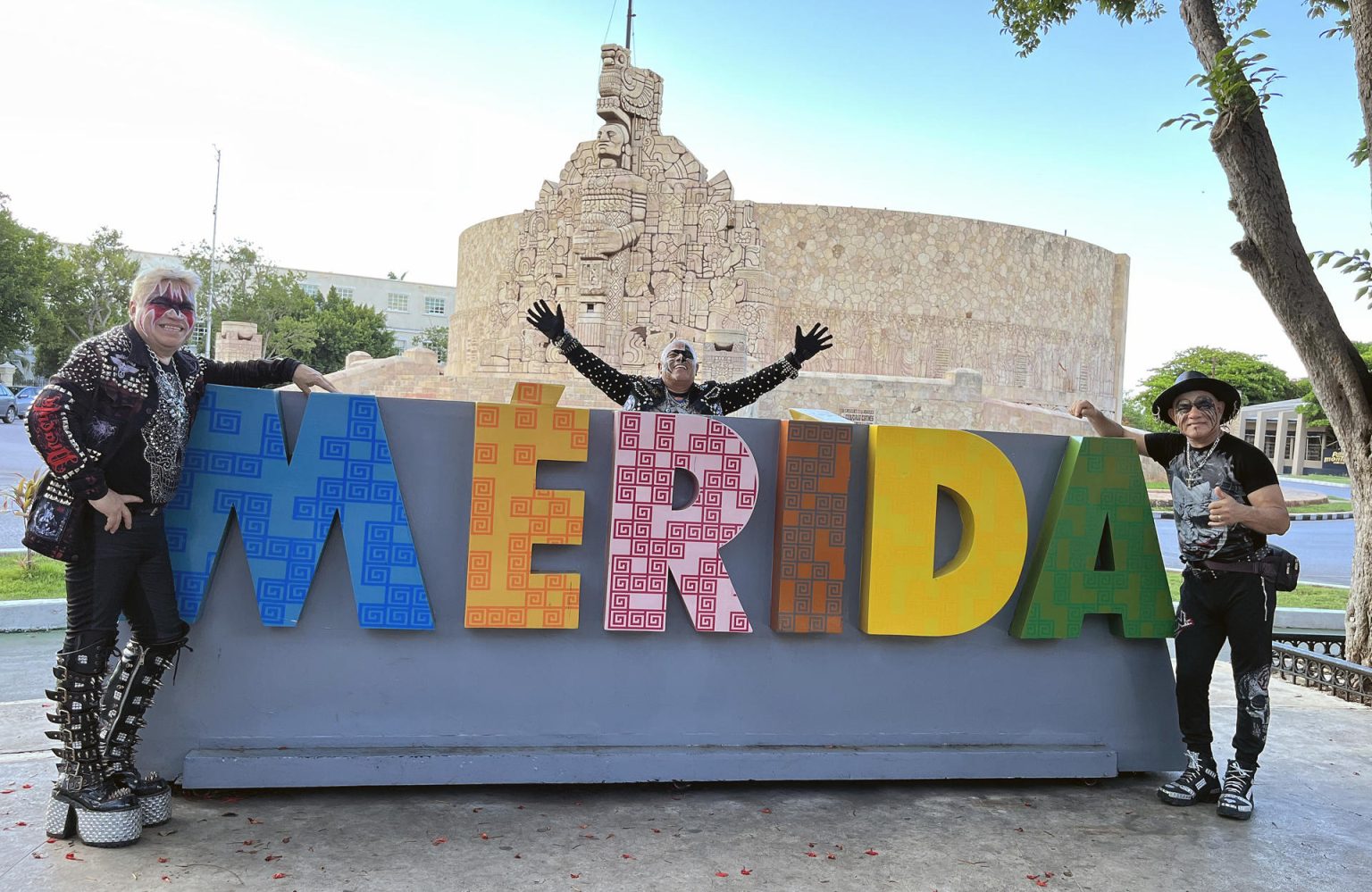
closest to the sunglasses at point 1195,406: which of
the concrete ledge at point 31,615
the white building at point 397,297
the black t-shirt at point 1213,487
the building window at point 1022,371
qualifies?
the black t-shirt at point 1213,487

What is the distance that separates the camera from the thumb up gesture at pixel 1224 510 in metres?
3.50

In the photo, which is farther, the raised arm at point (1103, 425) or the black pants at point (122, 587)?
the raised arm at point (1103, 425)

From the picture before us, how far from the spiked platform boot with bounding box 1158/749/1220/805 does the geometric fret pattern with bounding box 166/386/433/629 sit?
288 cm

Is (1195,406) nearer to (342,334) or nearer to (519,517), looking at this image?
(519,517)

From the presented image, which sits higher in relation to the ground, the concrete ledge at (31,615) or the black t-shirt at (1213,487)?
the black t-shirt at (1213,487)

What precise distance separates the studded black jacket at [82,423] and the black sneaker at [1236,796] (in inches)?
157

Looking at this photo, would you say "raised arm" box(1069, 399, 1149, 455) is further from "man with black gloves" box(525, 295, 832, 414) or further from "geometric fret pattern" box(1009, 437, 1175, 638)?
"man with black gloves" box(525, 295, 832, 414)

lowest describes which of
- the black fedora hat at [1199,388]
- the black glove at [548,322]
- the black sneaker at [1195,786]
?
the black sneaker at [1195,786]

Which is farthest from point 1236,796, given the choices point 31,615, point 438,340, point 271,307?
point 438,340

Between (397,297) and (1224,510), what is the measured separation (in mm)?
58308

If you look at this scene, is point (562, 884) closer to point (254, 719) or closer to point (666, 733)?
point (666, 733)

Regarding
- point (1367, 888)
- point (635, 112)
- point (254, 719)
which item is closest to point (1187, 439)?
point (1367, 888)

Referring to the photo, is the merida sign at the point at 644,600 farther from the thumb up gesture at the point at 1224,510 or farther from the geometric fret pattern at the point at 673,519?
the thumb up gesture at the point at 1224,510

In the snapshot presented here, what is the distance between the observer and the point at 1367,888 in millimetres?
2980
